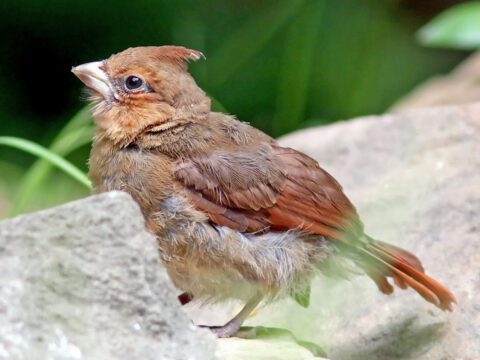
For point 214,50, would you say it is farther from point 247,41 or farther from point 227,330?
point 227,330

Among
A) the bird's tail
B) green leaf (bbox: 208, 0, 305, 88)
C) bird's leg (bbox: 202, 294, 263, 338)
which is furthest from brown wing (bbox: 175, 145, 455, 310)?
green leaf (bbox: 208, 0, 305, 88)

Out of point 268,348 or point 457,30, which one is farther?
point 457,30

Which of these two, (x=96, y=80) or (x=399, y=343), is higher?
(x=96, y=80)

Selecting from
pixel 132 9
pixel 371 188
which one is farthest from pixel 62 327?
pixel 132 9

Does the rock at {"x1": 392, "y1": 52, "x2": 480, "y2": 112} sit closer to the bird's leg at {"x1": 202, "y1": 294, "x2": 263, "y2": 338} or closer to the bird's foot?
the bird's leg at {"x1": 202, "y1": 294, "x2": 263, "y2": 338}

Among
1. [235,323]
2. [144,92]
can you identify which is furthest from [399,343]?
[144,92]

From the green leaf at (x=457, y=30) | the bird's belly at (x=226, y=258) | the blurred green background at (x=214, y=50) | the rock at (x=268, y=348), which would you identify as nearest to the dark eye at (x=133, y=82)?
the bird's belly at (x=226, y=258)
